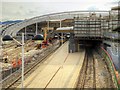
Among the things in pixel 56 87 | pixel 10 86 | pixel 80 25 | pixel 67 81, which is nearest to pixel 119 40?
pixel 80 25

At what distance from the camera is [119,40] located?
86.8 ft

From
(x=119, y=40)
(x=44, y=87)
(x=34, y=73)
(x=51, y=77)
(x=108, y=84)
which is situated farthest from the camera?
(x=119, y=40)

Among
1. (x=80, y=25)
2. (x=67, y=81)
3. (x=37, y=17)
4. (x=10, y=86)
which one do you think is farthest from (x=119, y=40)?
(x=37, y=17)

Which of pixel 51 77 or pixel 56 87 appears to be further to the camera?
pixel 51 77

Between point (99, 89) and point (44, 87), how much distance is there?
3.60 metres

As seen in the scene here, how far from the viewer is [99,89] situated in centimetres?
1520

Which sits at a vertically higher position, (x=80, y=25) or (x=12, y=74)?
(x=80, y=25)

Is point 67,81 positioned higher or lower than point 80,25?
lower

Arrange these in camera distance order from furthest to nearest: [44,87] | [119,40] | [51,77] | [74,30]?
[74,30] → [119,40] → [51,77] → [44,87]

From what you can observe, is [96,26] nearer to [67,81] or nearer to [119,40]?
[119,40]

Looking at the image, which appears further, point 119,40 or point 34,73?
point 119,40

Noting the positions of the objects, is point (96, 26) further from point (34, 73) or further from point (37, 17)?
point (37, 17)

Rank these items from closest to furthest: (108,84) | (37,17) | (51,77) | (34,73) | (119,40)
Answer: (108,84), (51,77), (34,73), (119,40), (37,17)

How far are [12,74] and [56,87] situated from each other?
12.0 ft
